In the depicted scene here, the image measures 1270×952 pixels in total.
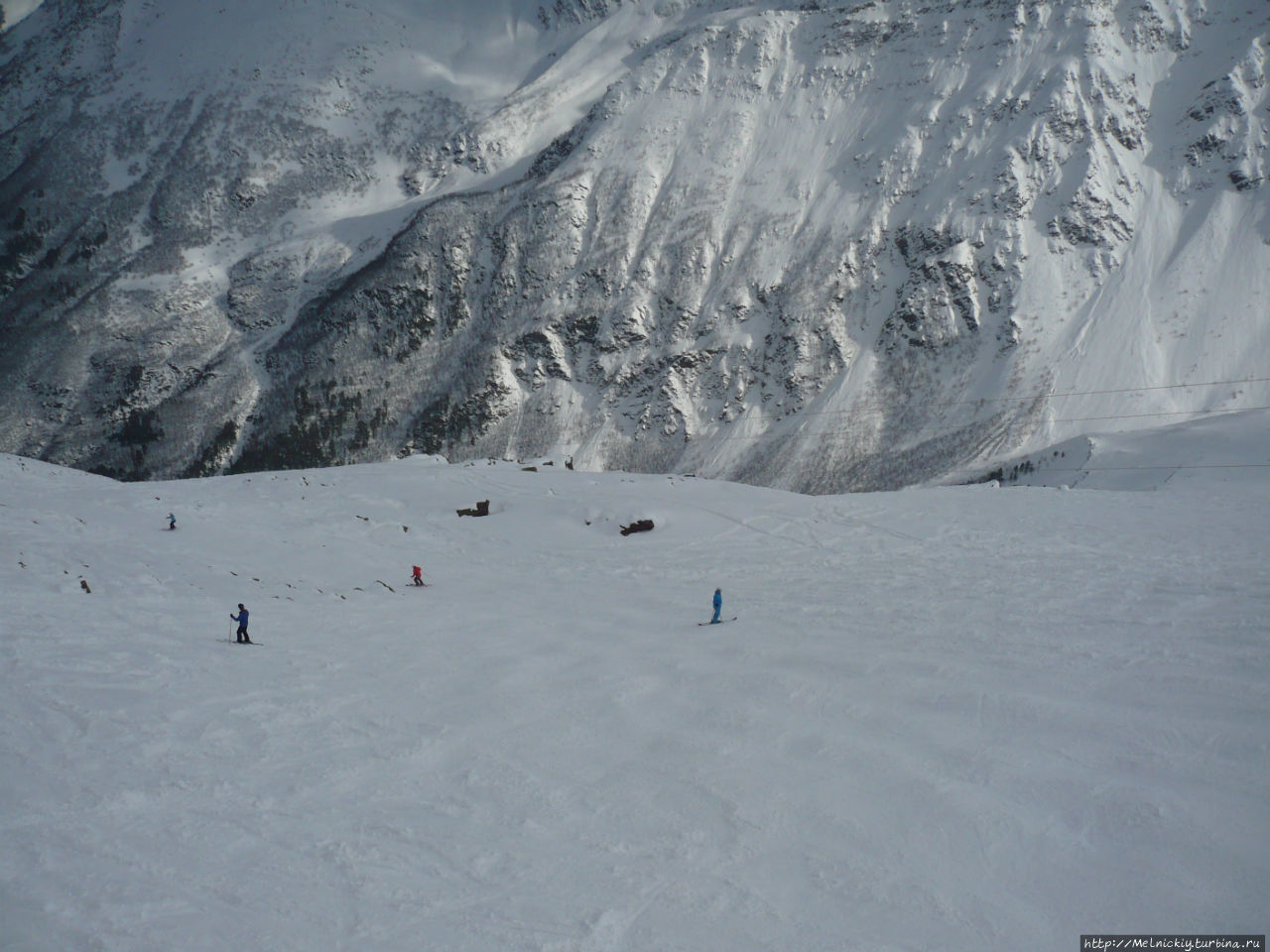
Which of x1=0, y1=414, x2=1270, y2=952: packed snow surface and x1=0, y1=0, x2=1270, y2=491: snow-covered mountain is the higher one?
x1=0, y1=0, x2=1270, y2=491: snow-covered mountain

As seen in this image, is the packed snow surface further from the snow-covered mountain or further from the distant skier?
the snow-covered mountain

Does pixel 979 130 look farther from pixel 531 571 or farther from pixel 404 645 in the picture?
pixel 404 645

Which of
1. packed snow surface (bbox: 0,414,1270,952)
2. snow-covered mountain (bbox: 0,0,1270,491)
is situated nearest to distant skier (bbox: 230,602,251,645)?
packed snow surface (bbox: 0,414,1270,952)

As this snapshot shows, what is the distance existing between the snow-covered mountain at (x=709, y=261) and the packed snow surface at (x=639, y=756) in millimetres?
101928

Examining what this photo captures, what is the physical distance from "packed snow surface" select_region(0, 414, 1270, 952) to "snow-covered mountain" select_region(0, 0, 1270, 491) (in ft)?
334

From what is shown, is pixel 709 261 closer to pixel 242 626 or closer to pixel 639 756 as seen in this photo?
pixel 242 626

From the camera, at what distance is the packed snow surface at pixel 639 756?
9266mm

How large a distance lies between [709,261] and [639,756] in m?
151

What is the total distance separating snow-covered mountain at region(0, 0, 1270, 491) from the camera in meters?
130

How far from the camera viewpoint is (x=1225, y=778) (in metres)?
11.7

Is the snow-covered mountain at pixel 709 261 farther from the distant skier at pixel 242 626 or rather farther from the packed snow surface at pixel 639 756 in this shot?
the distant skier at pixel 242 626

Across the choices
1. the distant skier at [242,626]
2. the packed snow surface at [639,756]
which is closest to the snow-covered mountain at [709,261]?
the packed snow surface at [639,756]

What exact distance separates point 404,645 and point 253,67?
22363 centimetres

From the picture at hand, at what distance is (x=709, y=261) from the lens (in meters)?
155
